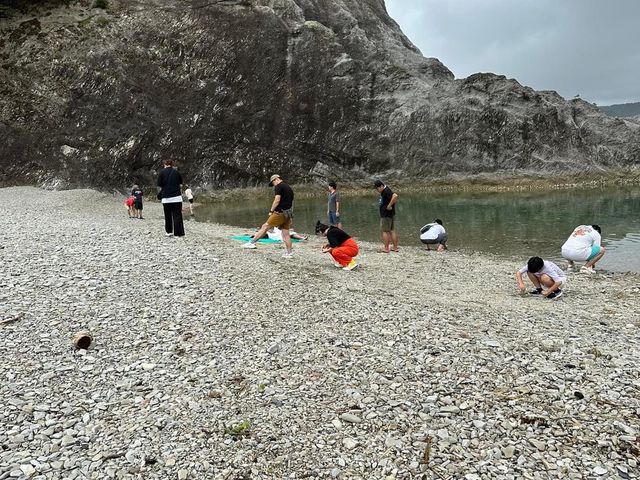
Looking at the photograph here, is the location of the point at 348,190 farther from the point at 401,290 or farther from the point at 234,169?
the point at 401,290

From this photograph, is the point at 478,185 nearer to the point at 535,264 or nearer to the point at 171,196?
the point at 171,196

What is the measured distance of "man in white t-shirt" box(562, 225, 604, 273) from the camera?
16688 millimetres

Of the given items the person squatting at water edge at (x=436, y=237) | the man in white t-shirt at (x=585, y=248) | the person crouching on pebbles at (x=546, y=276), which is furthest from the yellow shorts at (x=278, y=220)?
the man in white t-shirt at (x=585, y=248)

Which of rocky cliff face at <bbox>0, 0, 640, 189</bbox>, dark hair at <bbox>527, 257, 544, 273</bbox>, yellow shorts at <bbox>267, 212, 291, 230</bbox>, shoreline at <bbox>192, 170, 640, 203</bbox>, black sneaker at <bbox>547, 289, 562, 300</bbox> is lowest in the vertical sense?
black sneaker at <bbox>547, 289, 562, 300</bbox>

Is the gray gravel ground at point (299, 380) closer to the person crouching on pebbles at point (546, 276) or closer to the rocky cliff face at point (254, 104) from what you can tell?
the person crouching on pebbles at point (546, 276)

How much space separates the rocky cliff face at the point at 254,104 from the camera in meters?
55.5

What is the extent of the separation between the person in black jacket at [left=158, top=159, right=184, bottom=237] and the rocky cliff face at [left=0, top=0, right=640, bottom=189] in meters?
39.0

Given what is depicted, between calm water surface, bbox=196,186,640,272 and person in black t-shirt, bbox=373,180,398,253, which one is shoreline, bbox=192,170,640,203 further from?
person in black t-shirt, bbox=373,180,398,253

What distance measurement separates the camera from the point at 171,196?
59.2 ft

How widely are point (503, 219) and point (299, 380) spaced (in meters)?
28.3

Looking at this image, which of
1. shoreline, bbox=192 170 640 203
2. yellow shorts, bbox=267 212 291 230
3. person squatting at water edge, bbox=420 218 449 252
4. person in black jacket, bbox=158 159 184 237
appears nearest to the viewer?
yellow shorts, bbox=267 212 291 230

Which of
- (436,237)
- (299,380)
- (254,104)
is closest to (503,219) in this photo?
(436,237)

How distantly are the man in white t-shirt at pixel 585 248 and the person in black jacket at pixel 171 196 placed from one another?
14694 mm

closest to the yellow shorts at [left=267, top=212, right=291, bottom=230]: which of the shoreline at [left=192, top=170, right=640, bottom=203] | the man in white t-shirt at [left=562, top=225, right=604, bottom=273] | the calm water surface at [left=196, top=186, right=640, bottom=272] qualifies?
the calm water surface at [left=196, top=186, right=640, bottom=272]
